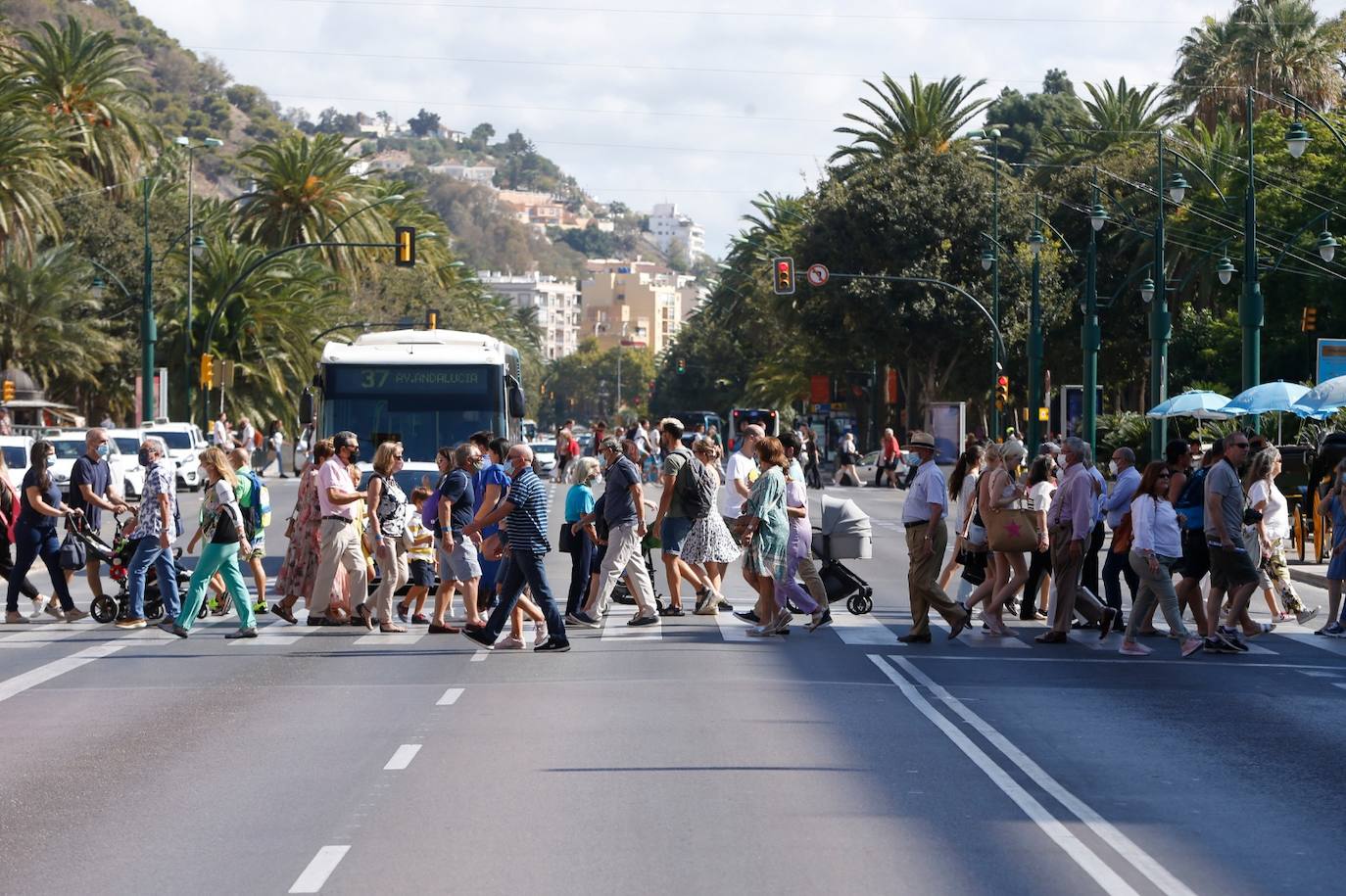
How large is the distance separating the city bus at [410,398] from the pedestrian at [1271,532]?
392 inches

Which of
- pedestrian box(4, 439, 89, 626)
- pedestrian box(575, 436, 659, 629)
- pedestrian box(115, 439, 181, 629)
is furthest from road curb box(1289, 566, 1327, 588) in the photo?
pedestrian box(4, 439, 89, 626)

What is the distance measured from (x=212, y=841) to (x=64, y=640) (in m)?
9.21

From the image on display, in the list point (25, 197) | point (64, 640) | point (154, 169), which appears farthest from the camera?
point (154, 169)

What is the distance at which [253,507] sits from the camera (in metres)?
18.5

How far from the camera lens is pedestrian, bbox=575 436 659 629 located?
17391mm

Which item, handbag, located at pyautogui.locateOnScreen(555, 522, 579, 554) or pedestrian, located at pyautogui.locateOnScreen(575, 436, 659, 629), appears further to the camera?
handbag, located at pyautogui.locateOnScreen(555, 522, 579, 554)

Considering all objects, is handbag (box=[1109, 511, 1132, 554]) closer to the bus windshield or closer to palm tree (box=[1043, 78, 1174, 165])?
the bus windshield

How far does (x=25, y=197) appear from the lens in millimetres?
54156

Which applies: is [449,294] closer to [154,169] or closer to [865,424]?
[154,169]

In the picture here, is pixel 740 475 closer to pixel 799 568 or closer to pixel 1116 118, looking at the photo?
pixel 799 568

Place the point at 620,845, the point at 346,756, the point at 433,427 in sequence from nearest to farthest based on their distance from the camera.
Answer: the point at 620,845 → the point at 346,756 → the point at 433,427

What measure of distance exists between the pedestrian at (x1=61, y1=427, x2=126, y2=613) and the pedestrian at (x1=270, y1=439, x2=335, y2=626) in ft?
5.34

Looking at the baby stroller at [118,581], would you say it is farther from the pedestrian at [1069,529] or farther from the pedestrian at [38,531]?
the pedestrian at [1069,529]

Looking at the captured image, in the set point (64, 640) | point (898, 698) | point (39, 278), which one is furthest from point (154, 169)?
point (898, 698)
